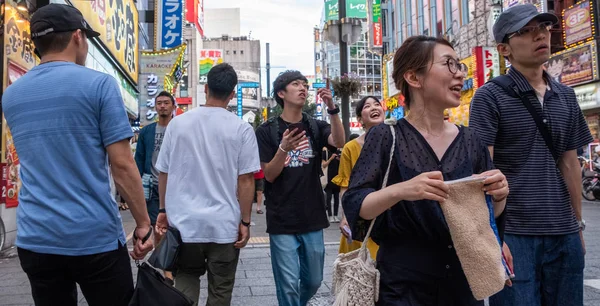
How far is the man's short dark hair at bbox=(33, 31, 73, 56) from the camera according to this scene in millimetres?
2424

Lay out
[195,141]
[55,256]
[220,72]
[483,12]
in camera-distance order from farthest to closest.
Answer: [483,12] < [220,72] < [195,141] < [55,256]

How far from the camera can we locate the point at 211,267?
3.25 metres

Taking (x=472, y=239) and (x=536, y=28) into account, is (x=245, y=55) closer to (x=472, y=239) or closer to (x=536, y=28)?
(x=536, y=28)

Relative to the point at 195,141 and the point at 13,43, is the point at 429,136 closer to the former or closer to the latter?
the point at 195,141

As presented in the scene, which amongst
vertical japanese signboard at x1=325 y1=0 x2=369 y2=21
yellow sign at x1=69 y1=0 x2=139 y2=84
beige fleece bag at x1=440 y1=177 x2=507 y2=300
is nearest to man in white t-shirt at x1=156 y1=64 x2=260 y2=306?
beige fleece bag at x1=440 y1=177 x2=507 y2=300

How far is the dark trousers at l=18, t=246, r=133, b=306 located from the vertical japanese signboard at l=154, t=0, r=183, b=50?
2060 cm

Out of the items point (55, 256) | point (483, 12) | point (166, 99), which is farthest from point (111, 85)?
point (483, 12)

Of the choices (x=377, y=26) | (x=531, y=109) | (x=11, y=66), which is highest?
(x=377, y=26)

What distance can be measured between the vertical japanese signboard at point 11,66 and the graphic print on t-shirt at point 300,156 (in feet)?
18.8

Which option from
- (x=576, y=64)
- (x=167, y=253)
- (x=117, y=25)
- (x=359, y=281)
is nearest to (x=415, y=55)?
(x=359, y=281)

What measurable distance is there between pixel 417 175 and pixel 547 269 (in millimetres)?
955

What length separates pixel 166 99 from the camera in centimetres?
585

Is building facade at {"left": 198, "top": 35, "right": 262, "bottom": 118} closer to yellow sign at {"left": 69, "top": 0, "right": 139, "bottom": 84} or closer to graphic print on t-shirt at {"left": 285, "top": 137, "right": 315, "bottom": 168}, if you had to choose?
yellow sign at {"left": 69, "top": 0, "right": 139, "bottom": 84}

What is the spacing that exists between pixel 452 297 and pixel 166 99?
177 inches
